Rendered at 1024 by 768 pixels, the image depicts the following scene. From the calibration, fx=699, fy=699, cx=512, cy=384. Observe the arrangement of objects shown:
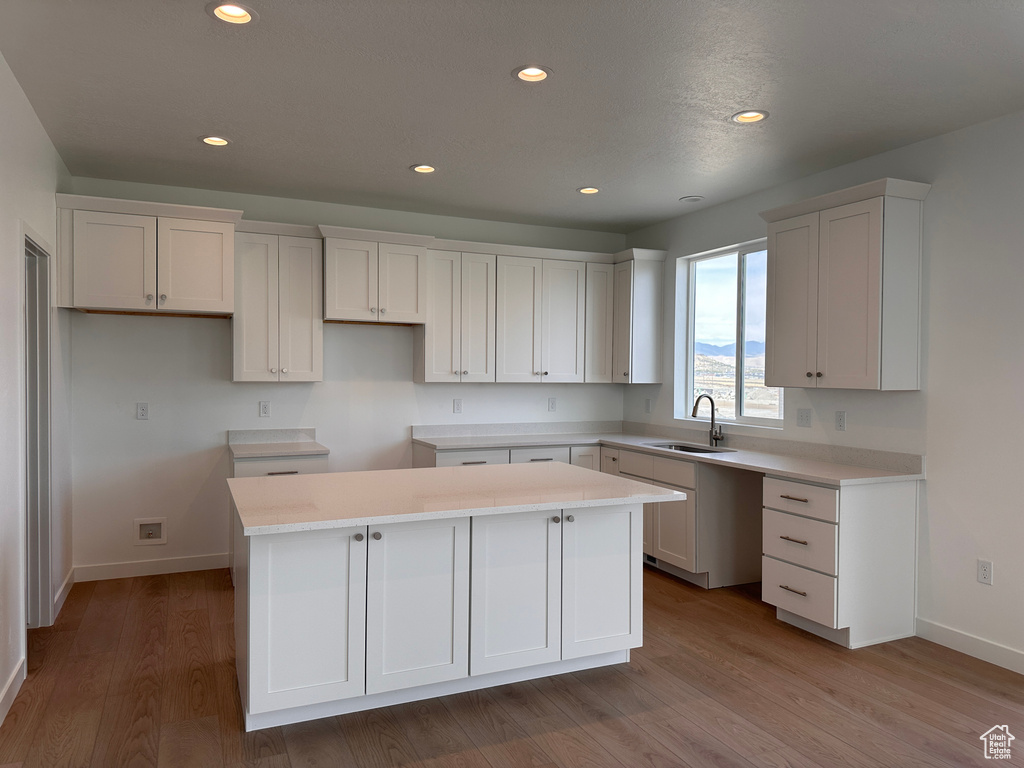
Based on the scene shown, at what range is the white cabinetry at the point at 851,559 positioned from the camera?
11.0 ft

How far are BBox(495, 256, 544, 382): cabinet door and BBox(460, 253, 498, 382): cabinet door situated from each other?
6 cm

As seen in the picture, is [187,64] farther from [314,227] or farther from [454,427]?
[454,427]

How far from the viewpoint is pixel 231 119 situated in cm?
324

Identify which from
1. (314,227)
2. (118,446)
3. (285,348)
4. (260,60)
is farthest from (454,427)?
(260,60)

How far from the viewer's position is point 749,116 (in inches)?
124

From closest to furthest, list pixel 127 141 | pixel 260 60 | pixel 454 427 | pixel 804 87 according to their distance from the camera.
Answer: pixel 260 60 → pixel 804 87 → pixel 127 141 → pixel 454 427

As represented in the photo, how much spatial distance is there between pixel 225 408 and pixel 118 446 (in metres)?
0.67

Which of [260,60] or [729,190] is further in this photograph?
[729,190]

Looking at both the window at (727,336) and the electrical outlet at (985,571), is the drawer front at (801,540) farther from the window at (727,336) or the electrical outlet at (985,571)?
the window at (727,336)

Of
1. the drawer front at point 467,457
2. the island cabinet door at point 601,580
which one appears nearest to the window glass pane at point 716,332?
the drawer front at point 467,457

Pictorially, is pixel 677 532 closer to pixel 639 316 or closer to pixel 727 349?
pixel 727 349

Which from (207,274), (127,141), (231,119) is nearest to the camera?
(231,119)

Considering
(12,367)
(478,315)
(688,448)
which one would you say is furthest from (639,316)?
(12,367)

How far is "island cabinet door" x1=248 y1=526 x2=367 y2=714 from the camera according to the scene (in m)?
2.41
